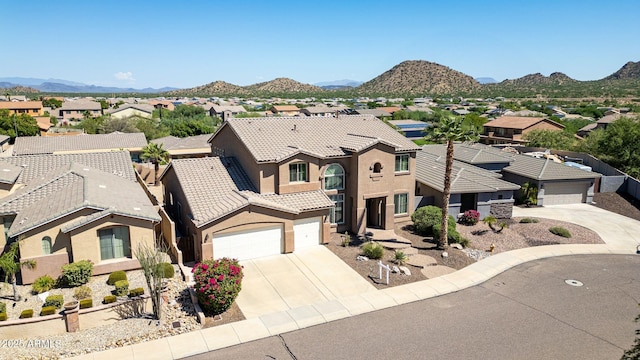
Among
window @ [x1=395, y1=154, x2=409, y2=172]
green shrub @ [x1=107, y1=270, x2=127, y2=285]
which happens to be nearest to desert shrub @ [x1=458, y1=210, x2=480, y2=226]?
window @ [x1=395, y1=154, x2=409, y2=172]

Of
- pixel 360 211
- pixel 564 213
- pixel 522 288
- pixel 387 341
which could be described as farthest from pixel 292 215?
pixel 564 213

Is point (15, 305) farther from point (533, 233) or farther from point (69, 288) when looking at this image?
point (533, 233)

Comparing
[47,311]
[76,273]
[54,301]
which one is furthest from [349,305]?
[76,273]

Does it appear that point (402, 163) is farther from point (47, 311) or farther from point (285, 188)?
point (47, 311)

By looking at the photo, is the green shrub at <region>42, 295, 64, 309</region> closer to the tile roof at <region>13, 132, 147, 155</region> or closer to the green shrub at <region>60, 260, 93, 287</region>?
the green shrub at <region>60, 260, 93, 287</region>

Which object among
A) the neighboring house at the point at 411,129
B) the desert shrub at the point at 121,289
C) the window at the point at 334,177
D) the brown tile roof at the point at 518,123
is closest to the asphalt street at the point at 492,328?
the desert shrub at the point at 121,289
